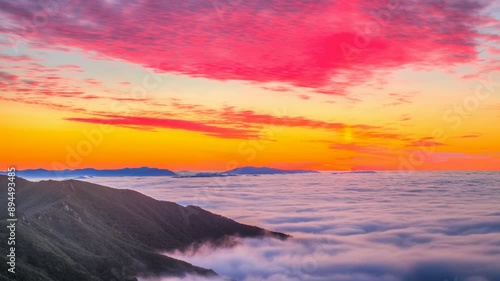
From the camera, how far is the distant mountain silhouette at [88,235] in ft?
297

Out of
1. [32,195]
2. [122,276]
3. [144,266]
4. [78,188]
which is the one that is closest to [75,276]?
[122,276]

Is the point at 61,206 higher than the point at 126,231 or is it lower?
higher

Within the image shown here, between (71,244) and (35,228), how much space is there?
9.82 metres

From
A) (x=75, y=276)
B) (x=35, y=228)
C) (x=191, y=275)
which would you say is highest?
(x=35, y=228)

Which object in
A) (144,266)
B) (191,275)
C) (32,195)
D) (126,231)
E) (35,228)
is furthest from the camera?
(126,231)

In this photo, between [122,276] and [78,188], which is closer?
[122,276]

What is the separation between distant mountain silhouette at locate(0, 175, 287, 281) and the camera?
90.4m

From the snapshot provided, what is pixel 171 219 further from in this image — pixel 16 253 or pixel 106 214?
pixel 16 253

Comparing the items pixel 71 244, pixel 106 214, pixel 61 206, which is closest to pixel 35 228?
pixel 71 244

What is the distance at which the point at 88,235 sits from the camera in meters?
125

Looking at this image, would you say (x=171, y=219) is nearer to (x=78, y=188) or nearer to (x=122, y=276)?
(x=78, y=188)

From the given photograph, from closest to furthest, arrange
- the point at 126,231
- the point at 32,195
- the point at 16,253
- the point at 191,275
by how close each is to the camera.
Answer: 1. the point at 16,253
2. the point at 191,275
3. the point at 32,195
4. the point at 126,231

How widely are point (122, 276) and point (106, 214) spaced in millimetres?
59189

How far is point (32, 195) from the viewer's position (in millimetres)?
146250
